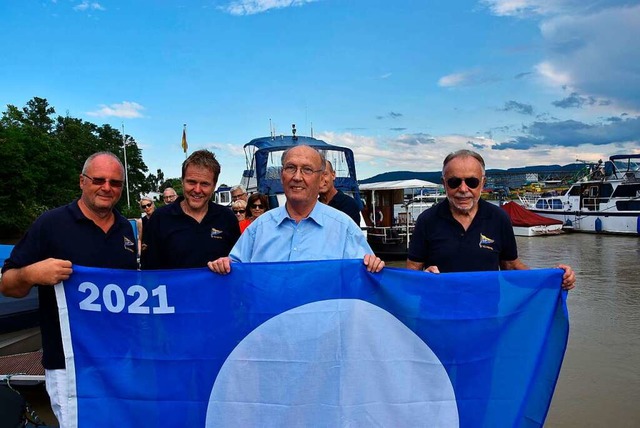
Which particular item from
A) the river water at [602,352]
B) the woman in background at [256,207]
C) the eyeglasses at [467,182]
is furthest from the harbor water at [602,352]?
the woman in background at [256,207]

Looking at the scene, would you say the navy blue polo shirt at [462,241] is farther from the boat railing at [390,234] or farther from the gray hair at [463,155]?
the boat railing at [390,234]

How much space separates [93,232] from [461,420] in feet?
8.79

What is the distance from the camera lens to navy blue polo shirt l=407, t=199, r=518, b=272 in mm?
3102

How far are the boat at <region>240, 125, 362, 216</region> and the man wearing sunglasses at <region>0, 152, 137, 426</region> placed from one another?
11.4 metres

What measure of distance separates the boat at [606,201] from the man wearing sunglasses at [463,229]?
3137 cm

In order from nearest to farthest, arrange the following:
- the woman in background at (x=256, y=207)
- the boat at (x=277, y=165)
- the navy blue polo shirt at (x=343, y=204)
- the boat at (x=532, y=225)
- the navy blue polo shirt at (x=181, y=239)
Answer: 1. the navy blue polo shirt at (x=181, y=239)
2. the navy blue polo shirt at (x=343, y=204)
3. the woman in background at (x=256, y=207)
4. the boat at (x=277, y=165)
5. the boat at (x=532, y=225)

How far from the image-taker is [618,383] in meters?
6.32

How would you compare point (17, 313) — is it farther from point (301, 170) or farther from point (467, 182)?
point (467, 182)

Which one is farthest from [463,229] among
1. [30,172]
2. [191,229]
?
[30,172]

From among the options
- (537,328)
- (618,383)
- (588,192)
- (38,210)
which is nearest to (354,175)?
(618,383)

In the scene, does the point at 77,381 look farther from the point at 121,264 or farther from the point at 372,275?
the point at 372,275

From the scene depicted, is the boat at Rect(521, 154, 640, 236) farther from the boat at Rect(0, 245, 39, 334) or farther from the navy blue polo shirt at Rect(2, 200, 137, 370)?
the navy blue polo shirt at Rect(2, 200, 137, 370)

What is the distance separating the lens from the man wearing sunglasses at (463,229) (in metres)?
3.06

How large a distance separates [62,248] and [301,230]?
1.52 m
